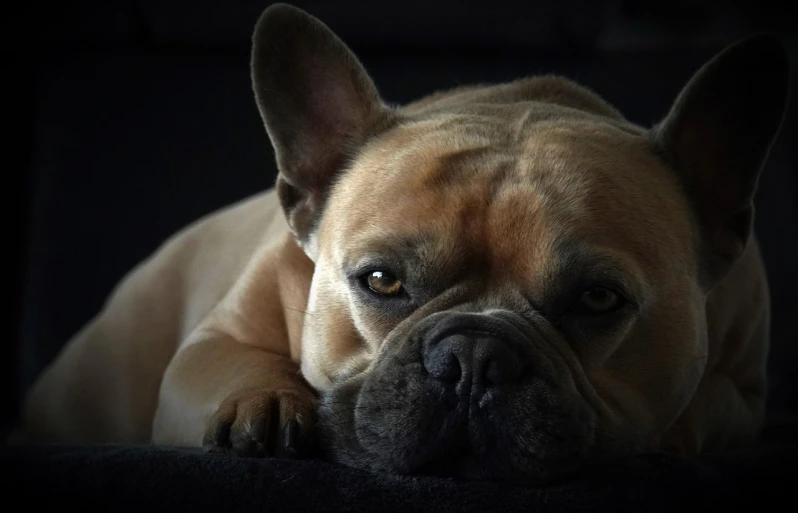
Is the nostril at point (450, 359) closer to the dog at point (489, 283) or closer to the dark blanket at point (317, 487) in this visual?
the dog at point (489, 283)

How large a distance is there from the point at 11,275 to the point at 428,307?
7.21 ft

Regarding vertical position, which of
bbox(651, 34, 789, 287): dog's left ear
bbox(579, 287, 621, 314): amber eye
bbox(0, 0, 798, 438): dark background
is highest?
bbox(651, 34, 789, 287): dog's left ear

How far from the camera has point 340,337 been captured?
1534 millimetres

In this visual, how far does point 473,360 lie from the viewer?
4.02 feet

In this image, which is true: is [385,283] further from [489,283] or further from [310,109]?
[310,109]

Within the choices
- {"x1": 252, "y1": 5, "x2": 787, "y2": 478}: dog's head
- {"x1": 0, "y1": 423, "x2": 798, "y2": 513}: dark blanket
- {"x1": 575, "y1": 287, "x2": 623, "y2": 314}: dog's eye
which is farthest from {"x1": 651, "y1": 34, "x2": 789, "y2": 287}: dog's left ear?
{"x1": 0, "y1": 423, "x2": 798, "y2": 513}: dark blanket

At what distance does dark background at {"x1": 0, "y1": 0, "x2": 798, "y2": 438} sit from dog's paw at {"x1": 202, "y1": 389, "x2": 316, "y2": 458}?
1.79 metres

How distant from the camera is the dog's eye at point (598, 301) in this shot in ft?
4.67

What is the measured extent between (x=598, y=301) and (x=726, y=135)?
19.4 inches

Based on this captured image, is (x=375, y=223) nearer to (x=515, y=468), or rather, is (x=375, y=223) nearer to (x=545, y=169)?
(x=545, y=169)

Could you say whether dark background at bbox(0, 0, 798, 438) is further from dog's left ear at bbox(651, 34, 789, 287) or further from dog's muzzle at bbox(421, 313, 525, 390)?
dog's muzzle at bbox(421, 313, 525, 390)

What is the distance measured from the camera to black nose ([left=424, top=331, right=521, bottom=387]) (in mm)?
1225

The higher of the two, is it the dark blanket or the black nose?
the black nose

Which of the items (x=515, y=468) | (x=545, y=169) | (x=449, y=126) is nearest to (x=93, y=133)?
(x=449, y=126)
